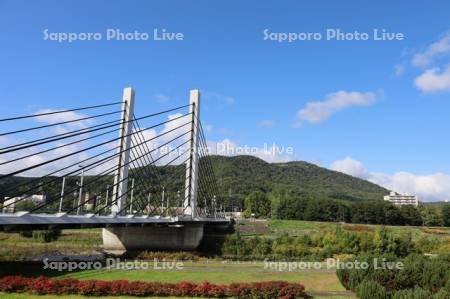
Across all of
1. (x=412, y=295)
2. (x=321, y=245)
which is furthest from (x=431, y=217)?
(x=412, y=295)

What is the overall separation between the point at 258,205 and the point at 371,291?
109 meters

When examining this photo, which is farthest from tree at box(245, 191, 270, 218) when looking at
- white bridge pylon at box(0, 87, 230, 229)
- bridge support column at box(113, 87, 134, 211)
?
bridge support column at box(113, 87, 134, 211)

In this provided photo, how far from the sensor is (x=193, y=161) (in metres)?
41.1

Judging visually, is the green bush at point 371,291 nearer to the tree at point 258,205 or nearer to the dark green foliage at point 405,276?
the dark green foliage at point 405,276

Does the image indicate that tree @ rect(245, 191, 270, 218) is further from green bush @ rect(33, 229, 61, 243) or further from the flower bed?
the flower bed

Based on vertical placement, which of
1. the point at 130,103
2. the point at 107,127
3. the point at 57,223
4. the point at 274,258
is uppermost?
the point at 130,103

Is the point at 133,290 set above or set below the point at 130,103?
below

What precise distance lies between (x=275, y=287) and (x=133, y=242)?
69.3 feet

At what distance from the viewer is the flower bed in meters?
18.1

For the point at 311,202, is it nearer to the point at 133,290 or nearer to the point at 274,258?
the point at 274,258

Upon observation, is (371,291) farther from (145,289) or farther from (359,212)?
(359,212)

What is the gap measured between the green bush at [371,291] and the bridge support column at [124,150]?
18.6 m

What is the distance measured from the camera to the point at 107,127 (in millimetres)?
27609

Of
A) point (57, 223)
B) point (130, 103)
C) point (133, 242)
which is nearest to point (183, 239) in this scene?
point (133, 242)
